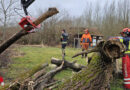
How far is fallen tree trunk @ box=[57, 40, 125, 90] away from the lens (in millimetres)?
1535

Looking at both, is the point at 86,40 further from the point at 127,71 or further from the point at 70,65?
the point at 127,71

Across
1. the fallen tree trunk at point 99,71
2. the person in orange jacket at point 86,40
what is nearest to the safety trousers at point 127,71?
the fallen tree trunk at point 99,71

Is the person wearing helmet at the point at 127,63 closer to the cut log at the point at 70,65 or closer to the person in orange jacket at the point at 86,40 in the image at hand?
the cut log at the point at 70,65

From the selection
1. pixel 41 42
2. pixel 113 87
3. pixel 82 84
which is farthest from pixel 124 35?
pixel 41 42

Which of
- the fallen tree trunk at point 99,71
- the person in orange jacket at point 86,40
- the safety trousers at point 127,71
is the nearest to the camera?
the fallen tree trunk at point 99,71

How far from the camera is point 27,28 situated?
2406mm

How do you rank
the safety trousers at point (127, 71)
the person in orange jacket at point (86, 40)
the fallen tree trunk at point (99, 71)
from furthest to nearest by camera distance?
the person in orange jacket at point (86, 40) < the safety trousers at point (127, 71) < the fallen tree trunk at point (99, 71)

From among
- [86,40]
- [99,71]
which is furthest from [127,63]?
[86,40]

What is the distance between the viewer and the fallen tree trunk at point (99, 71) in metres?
1.54

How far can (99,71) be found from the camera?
1.70 metres

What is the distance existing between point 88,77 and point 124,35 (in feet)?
8.95

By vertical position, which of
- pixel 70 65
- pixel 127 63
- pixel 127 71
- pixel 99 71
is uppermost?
pixel 99 71

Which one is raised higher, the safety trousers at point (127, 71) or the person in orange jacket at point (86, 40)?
the person in orange jacket at point (86, 40)

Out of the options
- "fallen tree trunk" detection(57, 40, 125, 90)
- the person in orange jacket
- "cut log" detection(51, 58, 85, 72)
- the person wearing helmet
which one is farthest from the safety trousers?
the person in orange jacket
